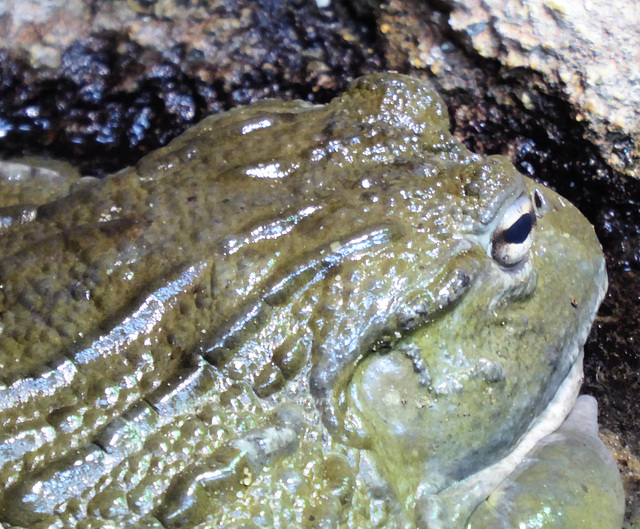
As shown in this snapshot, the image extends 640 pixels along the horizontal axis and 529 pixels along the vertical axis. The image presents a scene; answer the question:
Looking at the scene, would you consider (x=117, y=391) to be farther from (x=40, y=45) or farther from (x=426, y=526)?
(x=40, y=45)

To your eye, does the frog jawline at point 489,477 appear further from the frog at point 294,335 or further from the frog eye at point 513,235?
the frog eye at point 513,235

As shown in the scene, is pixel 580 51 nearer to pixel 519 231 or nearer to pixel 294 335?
pixel 519 231

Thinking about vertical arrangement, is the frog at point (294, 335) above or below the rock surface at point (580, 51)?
below

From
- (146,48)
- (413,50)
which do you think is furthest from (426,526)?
(146,48)

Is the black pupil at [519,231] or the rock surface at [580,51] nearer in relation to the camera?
the black pupil at [519,231]

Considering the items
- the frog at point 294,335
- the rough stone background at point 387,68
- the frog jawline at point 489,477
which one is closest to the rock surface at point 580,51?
the rough stone background at point 387,68

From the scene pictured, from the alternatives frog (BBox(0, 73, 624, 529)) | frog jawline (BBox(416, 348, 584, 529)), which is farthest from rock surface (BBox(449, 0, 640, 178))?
frog jawline (BBox(416, 348, 584, 529))

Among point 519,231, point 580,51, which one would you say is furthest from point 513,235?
point 580,51

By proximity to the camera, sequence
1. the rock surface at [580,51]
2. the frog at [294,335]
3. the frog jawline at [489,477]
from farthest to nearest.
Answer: the rock surface at [580,51] < the frog jawline at [489,477] < the frog at [294,335]

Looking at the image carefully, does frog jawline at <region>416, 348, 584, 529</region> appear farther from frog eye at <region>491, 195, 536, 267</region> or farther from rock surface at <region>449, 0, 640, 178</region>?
rock surface at <region>449, 0, 640, 178</region>
